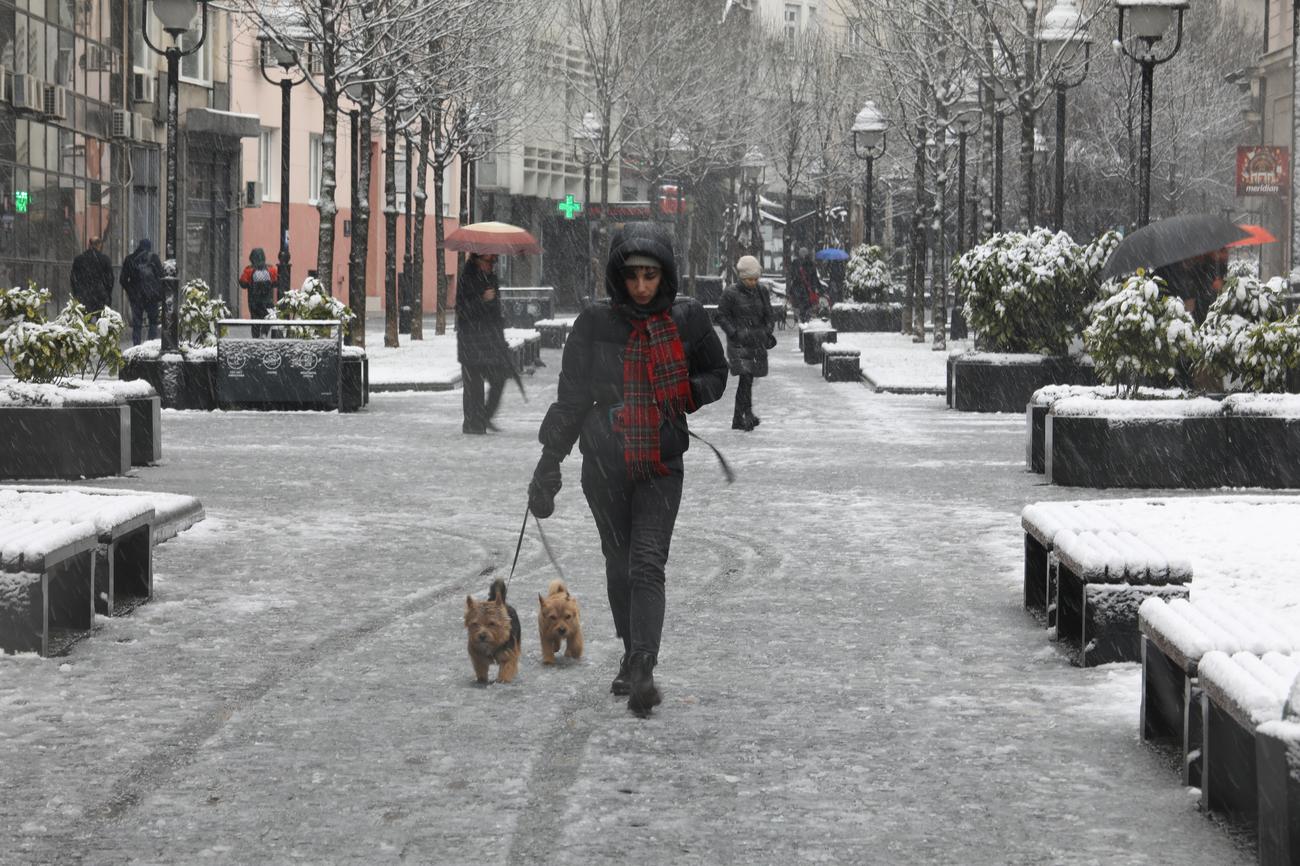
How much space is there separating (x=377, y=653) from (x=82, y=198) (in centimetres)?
3450

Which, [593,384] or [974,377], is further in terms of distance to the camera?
[974,377]

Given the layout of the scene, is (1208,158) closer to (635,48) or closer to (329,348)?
(635,48)

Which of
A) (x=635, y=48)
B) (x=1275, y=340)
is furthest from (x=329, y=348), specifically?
(x=635, y=48)

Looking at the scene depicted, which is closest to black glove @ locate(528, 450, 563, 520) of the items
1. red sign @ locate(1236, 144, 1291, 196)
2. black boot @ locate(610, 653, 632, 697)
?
black boot @ locate(610, 653, 632, 697)

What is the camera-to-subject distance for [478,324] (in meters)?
20.4

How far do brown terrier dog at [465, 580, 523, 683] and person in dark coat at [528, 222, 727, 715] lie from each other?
0.38m

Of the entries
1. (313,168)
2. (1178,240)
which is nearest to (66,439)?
(1178,240)

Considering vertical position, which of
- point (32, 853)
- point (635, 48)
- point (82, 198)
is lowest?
point (32, 853)

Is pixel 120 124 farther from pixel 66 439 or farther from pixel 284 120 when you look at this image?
pixel 66 439

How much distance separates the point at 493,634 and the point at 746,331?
14.0 metres

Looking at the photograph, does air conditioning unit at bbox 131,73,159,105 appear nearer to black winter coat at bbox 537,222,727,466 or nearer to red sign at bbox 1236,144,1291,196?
red sign at bbox 1236,144,1291,196

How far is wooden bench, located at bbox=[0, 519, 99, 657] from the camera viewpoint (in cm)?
837

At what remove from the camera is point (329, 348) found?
23.3 meters

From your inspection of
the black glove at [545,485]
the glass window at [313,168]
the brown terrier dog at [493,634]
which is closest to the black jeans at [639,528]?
the black glove at [545,485]
